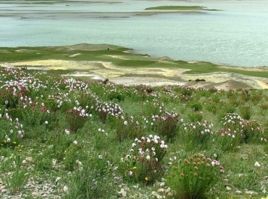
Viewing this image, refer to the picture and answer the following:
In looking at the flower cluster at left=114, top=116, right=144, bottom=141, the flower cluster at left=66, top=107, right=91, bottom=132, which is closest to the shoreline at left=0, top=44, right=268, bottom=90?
the flower cluster at left=114, top=116, right=144, bottom=141

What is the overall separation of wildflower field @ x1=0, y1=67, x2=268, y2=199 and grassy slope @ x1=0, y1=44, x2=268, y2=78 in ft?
107

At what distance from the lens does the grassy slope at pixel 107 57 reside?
50.3 metres

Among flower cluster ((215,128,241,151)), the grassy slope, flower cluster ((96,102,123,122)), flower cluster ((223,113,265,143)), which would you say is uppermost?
flower cluster ((96,102,123,122))

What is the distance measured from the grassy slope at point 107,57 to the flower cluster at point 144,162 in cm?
3662

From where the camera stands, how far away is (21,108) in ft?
45.2

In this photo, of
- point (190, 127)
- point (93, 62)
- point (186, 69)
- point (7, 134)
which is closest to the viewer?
point (7, 134)

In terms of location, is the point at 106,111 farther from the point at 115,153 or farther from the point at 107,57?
the point at 107,57

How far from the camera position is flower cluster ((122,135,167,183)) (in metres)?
10.0

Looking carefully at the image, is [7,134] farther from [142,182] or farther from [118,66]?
[118,66]

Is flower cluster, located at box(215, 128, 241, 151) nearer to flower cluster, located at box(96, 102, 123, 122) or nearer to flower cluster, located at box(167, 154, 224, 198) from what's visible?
flower cluster, located at box(96, 102, 123, 122)

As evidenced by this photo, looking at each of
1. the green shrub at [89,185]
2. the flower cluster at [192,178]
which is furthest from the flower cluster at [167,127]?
the flower cluster at [192,178]

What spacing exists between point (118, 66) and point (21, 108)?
123 ft

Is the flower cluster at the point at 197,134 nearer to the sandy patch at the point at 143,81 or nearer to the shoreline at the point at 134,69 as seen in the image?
the shoreline at the point at 134,69

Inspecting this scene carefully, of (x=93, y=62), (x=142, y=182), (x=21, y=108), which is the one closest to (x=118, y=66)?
(x=93, y=62)
